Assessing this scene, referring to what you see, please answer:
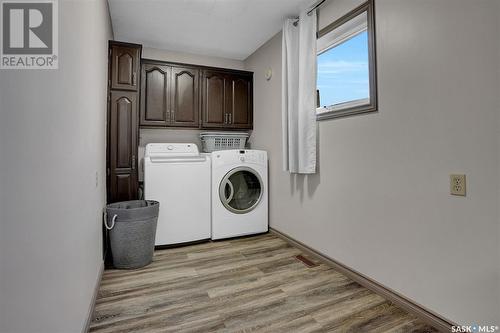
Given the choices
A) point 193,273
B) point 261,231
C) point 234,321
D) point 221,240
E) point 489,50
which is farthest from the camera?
point 261,231

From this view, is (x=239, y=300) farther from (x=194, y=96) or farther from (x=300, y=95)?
(x=194, y=96)

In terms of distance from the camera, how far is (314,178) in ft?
8.24

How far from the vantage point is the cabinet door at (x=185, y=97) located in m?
3.25

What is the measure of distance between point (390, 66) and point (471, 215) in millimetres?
1054

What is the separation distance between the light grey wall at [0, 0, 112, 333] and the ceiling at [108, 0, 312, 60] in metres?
1.26

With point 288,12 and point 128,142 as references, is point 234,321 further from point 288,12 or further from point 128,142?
point 288,12

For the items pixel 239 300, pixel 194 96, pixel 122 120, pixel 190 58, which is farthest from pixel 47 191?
pixel 190 58

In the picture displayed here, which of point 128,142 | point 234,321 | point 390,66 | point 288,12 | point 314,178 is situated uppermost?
point 288,12

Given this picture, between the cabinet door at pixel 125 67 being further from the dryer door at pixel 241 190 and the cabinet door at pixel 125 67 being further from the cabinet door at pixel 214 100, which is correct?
the dryer door at pixel 241 190

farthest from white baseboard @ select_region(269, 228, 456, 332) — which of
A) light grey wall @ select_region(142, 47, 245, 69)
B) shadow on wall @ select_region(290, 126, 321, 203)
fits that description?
light grey wall @ select_region(142, 47, 245, 69)

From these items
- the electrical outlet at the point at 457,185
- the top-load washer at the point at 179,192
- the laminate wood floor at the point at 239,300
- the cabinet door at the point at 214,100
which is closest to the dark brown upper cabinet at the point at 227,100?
the cabinet door at the point at 214,100

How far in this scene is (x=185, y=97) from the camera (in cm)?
331

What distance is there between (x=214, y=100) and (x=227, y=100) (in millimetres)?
183

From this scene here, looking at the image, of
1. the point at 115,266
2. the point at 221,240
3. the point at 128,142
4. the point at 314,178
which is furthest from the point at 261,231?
the point at 128,142
